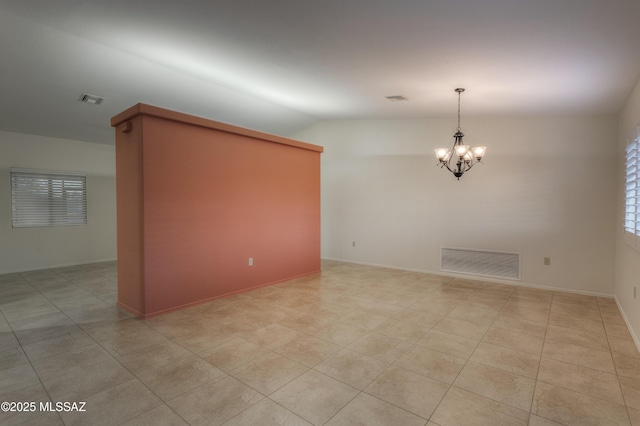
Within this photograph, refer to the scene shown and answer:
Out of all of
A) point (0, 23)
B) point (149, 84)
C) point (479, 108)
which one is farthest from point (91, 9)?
point (479, 108)

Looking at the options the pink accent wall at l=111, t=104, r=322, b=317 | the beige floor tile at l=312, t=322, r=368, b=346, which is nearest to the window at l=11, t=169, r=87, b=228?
the pink accent wall at l=111, t=104, r=322, b=317

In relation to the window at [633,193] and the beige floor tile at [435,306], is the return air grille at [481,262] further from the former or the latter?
the window at [633,193]

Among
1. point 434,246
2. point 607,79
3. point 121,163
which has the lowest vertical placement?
point 434,246

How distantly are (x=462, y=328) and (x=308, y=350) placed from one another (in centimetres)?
174

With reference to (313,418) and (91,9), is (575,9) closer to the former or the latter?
(313,418)

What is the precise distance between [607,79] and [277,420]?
446 centimetres

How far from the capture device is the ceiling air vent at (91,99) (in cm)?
462

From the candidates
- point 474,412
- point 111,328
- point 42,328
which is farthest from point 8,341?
point 474,412

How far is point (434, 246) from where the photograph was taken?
5.96 m

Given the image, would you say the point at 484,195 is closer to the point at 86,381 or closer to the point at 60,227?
the point at 86,381

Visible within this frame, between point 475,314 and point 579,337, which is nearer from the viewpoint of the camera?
point 579,337

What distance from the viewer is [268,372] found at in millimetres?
2473

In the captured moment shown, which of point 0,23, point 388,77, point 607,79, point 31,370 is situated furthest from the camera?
point 388,77

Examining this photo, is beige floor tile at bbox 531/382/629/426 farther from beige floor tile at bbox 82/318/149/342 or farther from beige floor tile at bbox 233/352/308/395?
beige floor tile at bbox 82/318/149/342
